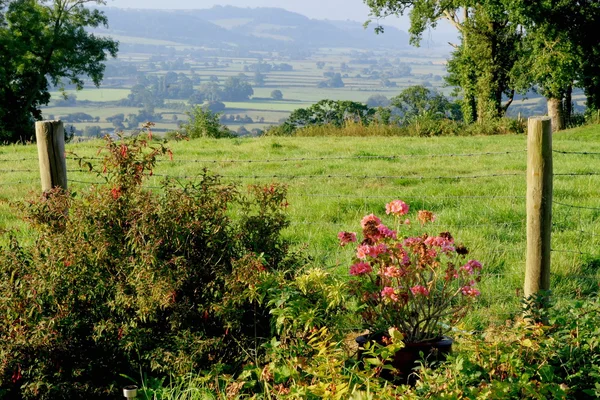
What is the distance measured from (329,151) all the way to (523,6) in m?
15.6

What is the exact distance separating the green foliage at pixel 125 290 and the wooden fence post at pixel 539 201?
2070mm

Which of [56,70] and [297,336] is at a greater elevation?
[56,70]

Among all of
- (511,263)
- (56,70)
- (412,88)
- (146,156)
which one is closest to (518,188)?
(511,263)

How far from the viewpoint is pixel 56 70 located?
4716 cm

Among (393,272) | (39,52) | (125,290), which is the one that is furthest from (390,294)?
(39,52)

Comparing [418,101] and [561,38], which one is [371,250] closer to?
[561,38]

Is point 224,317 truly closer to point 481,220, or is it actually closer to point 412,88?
point 481,220

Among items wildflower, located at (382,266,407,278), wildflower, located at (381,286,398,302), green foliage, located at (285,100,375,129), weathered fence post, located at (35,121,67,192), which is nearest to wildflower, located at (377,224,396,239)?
wildflower, located at (382,266,407,278)

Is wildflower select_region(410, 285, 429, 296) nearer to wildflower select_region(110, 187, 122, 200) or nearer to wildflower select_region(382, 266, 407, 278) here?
wildflower select_region(382, 266, 407, 278)

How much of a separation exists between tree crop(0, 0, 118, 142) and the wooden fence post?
3927 cm

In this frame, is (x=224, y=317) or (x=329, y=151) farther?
(x=329, y=151)

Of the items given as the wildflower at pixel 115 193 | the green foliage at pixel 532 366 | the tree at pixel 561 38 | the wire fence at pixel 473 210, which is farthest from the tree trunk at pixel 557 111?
→ the wildflower at pixel 115 193

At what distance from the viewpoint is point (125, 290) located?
15.6 feet

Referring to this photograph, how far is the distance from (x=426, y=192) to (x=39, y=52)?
134 ft
